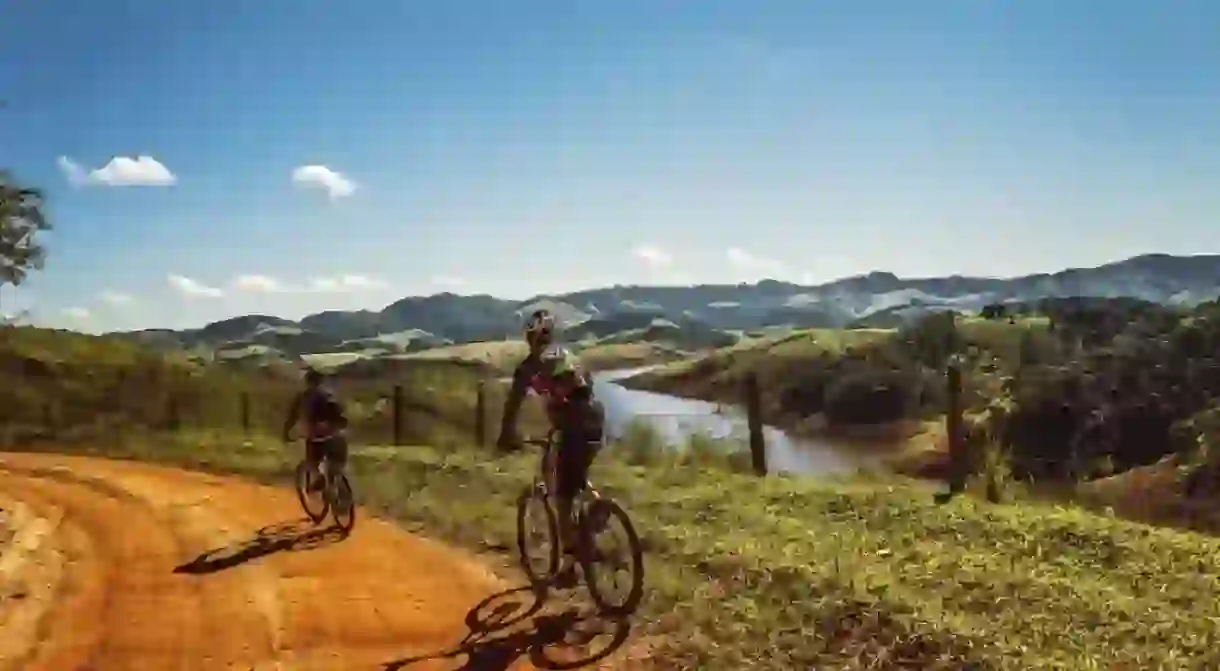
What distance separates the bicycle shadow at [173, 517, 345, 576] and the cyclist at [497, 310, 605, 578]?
4.07m

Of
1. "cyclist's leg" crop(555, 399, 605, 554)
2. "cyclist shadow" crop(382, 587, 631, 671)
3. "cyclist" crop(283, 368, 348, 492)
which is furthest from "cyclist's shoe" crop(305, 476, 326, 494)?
"cyclist's leg" crop(555, 399, 605, 554)

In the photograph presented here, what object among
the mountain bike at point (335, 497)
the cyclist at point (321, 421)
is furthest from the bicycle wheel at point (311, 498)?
the cyclist at point (321, 421)

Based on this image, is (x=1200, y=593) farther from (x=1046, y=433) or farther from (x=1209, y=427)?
(x=1046, y=433)

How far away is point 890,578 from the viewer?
27.4 ft

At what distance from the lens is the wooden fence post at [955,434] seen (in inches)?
499

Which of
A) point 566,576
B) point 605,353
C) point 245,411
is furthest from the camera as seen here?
point 605,353

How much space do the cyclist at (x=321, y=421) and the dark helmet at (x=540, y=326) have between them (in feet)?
15.7

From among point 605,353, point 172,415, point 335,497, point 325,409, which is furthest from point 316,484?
point 605,353

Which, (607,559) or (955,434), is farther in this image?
(955,434)

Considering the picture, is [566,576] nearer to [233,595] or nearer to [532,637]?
[532,637]

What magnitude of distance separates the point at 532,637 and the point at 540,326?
2.43 meters

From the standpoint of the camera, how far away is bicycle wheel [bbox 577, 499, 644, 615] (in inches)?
306

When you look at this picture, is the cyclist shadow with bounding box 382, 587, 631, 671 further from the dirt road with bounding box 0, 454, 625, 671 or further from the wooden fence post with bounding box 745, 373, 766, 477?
the wooden fence post with bounding box 745, 373, 766, 477

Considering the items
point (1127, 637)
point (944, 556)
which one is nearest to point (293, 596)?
Answer: point (944, 556)
